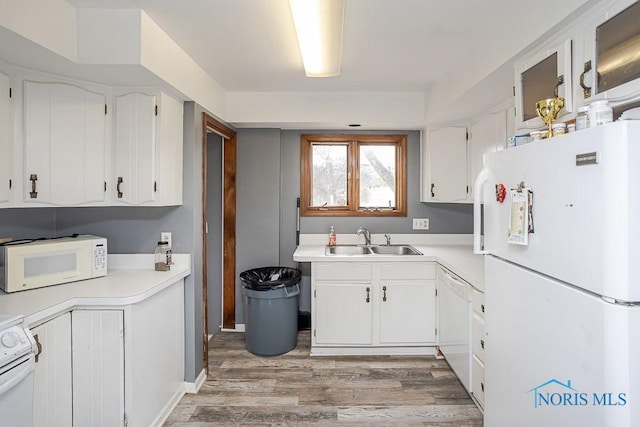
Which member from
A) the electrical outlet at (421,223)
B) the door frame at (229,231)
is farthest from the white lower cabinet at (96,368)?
the electrical outlet at (421,223)

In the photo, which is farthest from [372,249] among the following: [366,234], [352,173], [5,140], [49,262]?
[5,140]

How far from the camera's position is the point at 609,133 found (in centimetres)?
85

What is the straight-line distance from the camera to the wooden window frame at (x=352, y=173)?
347cm

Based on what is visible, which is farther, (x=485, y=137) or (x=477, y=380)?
(x=485, y=137)

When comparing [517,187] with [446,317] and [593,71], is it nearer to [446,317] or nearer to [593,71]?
[593,71]

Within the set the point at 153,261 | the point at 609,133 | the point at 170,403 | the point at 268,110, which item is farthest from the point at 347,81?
the point at 170,403

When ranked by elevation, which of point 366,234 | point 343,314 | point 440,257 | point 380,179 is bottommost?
point 343,314

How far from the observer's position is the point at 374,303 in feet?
9.42

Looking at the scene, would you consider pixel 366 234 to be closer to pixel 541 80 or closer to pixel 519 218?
pixel 541 80

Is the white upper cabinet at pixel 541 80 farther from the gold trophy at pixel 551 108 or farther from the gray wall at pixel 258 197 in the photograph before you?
the gray wall at pixel 258 197

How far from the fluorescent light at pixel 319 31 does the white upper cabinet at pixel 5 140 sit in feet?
4.83

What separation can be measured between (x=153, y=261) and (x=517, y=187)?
7.29 feet

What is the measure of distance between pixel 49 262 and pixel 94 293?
0.37 metres

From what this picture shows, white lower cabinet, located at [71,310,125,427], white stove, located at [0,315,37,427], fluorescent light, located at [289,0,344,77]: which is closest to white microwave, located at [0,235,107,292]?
white lower cabinet, located at [71,310,125,427]
